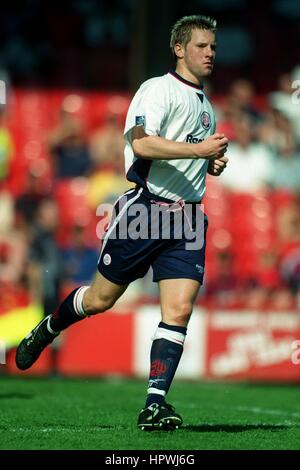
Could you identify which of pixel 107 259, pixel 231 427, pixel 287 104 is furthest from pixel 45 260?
pixel 231 427

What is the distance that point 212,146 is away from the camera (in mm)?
6383

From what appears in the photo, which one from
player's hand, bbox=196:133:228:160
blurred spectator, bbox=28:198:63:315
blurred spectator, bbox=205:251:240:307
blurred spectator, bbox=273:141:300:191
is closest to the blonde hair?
player's hand, bbox=196:133:228:160

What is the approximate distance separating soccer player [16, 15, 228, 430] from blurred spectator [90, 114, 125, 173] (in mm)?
8792

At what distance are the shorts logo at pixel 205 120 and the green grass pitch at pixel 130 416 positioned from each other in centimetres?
187

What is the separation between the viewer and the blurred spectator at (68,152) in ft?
51.6

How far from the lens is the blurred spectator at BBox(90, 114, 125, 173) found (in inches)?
623

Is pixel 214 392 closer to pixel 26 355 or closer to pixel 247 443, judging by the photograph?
pixel 26 355

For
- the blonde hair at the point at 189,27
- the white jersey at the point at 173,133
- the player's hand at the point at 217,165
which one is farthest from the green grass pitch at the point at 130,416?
the blonde hair at the point at 189,27

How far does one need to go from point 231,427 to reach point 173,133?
6.15ft

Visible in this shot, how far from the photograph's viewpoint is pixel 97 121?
1723cm

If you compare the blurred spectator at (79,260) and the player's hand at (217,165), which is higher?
the player's hand at (217,165)

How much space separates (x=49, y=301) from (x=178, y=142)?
6.39 m

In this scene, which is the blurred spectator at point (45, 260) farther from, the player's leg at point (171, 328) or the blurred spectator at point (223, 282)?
the player's leg at point (171, 328)
